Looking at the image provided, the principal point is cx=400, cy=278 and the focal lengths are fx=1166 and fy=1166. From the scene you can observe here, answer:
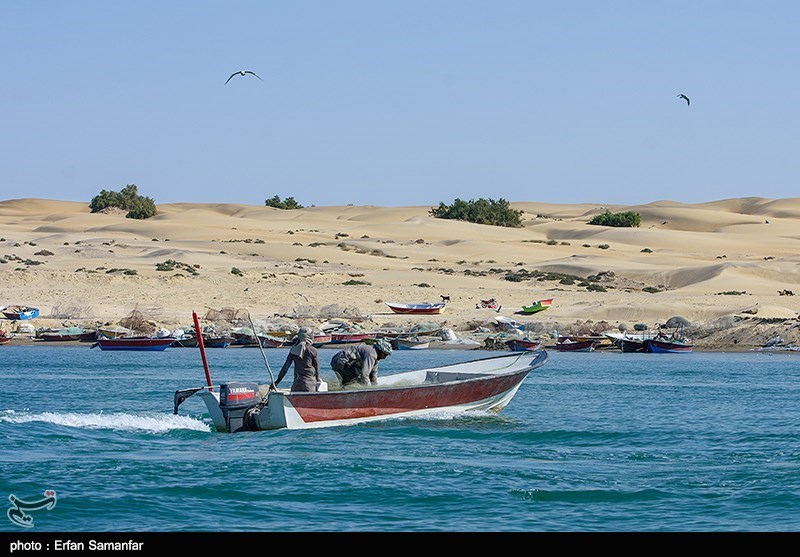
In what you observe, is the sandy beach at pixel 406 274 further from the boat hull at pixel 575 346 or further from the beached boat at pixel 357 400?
the beached boat at pixel 357 400

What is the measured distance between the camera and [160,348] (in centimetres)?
4425

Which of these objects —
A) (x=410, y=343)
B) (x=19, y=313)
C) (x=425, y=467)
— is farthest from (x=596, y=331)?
Answer: (x=425, y=467)

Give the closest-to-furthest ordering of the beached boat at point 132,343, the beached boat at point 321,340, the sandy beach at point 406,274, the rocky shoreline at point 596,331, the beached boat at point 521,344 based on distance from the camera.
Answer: the beached boat at point 521,344 < the beached boat at point 132,343 < the rocky shoreline at point 596,331 < the beached boat at point 321,340 < the sandy beach at point 406,274

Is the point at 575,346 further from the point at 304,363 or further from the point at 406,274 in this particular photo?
the point at 304,363

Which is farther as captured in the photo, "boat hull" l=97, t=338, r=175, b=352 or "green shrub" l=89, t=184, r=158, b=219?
"green shrub" l=89, t=184, r=158, b=219

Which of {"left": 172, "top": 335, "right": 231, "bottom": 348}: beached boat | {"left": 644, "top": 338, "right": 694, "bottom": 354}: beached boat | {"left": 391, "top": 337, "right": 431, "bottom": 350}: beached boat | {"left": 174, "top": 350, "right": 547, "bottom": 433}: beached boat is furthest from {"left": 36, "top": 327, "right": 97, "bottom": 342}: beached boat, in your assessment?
{"left": 174, "top": 350, "right": 547, "bottom": 433}: beached boat

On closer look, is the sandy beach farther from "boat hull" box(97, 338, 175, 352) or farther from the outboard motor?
the outboard motor

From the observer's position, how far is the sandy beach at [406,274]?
168 feet

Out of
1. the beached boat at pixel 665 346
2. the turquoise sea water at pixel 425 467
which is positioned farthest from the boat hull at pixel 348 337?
the turquoise sea water at pixel 425 467

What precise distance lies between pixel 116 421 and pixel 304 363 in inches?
152

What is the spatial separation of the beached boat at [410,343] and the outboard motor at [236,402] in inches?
1026

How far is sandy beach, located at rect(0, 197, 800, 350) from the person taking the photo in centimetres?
5112

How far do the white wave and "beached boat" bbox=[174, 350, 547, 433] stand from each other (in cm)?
83
